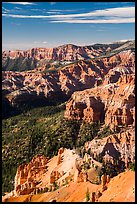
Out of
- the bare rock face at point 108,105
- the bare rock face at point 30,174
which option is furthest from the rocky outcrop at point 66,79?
the bare rock face at point 30,174

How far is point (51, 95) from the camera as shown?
10162 cm

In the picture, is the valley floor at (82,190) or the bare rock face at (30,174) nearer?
the valley floor at (82,190)

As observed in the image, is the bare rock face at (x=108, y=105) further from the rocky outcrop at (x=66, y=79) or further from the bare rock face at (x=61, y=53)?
the bare rock face at (x=61, y=53)

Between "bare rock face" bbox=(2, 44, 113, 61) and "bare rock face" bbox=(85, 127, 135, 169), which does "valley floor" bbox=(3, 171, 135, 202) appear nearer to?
"bare rock face" bbox=(85, 127, 135, 169)

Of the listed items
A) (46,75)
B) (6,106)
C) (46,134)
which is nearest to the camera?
(46,134)

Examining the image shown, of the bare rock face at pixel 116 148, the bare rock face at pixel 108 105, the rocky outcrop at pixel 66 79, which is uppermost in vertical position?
the rocky outcrop at pixel 66 79

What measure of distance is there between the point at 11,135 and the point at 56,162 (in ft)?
95.6

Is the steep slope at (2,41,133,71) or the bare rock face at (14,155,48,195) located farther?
the steep slope at (2,41,133,71)

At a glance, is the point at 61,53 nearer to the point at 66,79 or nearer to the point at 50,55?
the point at 50,55

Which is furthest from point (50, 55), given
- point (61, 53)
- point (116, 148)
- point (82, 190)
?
point (82, 190)

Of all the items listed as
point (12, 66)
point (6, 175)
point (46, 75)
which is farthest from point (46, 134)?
point (12, 66)

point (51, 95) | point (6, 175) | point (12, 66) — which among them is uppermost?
point (12, 66)

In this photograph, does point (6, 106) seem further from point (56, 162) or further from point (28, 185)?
point (28, 185)

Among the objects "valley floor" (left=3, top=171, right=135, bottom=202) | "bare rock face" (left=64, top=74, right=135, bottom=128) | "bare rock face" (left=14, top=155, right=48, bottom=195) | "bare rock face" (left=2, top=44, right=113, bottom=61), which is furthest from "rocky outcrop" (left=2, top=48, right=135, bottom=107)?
"valley floor" (left=3, top=171, right=135, bottom=202)
